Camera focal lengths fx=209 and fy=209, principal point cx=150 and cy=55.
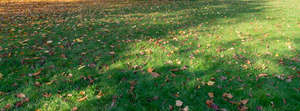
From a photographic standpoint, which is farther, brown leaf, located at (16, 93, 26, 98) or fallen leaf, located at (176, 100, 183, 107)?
brown leaf, located at (16, 93, 26, 98)

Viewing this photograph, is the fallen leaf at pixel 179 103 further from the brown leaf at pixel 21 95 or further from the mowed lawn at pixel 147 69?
the brown leaf at pixel 21 95

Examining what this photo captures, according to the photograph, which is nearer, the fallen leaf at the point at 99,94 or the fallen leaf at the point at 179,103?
the fallen leaf at the point at 179,103

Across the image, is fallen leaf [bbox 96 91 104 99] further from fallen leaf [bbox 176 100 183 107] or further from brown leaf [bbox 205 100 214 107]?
brown leaf [bbox 205 100 214 107]

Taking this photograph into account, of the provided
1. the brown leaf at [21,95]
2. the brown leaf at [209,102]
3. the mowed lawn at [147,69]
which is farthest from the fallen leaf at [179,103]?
the brown leaf at [21,95]

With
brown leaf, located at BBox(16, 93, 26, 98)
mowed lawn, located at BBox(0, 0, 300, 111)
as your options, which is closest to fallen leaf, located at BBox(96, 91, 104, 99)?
mowed lawn, located at BBox(0, 0, 300, 111)

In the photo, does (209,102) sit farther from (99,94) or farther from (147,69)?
(99,94)

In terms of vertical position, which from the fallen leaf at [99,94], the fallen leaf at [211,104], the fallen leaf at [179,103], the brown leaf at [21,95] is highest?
the brown leaf at [21,95]

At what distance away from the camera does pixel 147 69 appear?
389 cm

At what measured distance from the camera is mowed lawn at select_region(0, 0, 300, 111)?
9.60 ft

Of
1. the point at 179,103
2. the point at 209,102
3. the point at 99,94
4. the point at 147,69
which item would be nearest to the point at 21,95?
the point at 99,94

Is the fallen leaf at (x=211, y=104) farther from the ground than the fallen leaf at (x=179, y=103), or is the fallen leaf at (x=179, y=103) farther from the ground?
the fallen leaf at (x=179, y=103)

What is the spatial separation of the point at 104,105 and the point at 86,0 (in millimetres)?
14017

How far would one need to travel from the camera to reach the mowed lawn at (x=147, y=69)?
2926 millimetres

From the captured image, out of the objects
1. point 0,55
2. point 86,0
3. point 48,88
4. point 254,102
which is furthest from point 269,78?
point 86,0
